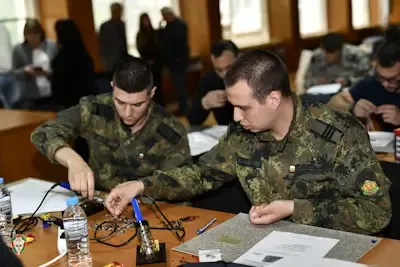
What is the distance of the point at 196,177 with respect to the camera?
7.12 feet

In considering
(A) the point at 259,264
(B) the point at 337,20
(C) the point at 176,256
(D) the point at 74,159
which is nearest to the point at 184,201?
(D) the point at 74,159

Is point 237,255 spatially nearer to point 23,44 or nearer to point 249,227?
point 249,227

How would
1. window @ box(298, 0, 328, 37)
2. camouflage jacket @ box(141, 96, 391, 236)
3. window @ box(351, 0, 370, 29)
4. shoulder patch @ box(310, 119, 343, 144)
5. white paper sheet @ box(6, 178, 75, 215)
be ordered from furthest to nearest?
window @ box(351, 0, 370, 29) < window @ box(298, 0, 328, 37) < white paper sheet @ box(6, 178, 75, 215) < shoulder patch @ box(310, 119, 343, 144) < camouflage jacket @ box(141, 96, 391, 236)

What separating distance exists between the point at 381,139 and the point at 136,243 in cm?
172

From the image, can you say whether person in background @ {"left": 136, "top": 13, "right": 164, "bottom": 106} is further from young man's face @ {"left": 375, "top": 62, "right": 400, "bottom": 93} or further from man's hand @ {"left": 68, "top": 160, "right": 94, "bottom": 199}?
man's hand @ {"left": 68, "top": 160, "right": 94, "bottom": 199}

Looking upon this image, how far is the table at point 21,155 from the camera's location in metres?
3.61

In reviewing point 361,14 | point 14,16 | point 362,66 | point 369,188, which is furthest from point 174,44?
point 361,14

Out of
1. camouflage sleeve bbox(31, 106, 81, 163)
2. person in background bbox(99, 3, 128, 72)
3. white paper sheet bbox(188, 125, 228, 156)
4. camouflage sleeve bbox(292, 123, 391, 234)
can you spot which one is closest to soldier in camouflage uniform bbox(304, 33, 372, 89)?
person in background bbox(99, 3, 128, 72)

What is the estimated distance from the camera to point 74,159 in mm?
2250

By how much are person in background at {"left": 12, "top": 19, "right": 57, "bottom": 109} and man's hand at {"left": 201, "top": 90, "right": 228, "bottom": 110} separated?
221cm

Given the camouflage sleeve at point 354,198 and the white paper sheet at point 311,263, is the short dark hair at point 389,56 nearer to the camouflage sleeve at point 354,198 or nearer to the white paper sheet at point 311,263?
the camouflage sleeve at point 354,198

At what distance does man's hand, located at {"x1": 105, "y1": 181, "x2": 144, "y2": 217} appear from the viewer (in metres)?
2.04

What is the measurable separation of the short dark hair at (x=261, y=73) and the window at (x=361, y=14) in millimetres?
10754

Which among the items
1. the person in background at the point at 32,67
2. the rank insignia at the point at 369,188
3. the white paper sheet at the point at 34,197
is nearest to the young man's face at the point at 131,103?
the white paper sheet at the point at 34,197
